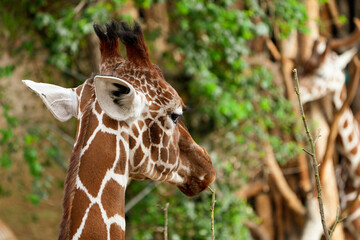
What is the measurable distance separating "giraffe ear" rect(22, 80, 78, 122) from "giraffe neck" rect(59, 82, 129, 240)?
10 cm

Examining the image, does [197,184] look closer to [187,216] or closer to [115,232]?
[115,232]

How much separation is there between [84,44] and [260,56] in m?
1.43

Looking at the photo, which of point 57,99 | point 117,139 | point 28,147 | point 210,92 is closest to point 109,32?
point 57,99

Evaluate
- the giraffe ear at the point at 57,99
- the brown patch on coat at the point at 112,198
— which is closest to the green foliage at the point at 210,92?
the giraffe ear at the point at 57,99

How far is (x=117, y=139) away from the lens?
5.12ft

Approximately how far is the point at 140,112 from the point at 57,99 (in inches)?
10.3

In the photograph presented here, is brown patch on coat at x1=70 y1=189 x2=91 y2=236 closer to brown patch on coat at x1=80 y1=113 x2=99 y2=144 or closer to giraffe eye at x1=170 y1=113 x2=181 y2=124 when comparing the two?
brown patch on coat at x1=80 y1=113 x2=99 y2=144

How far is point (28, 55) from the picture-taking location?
4.29m

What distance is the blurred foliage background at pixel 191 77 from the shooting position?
3.85 m

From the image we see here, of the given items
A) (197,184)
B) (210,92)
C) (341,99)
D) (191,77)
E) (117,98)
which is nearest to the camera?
(117,98)

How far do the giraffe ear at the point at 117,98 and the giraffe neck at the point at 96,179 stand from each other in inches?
2.5

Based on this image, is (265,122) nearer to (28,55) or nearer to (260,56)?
(260,56)

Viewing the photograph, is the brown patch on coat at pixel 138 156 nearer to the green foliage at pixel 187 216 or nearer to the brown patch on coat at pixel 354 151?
the green foliage at pixel 187 216

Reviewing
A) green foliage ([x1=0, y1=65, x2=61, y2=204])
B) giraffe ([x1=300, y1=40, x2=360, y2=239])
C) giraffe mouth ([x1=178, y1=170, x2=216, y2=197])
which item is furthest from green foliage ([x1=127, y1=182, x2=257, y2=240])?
giraffe mouth ([x1=178, y1=170, x2=216, y2=197])
